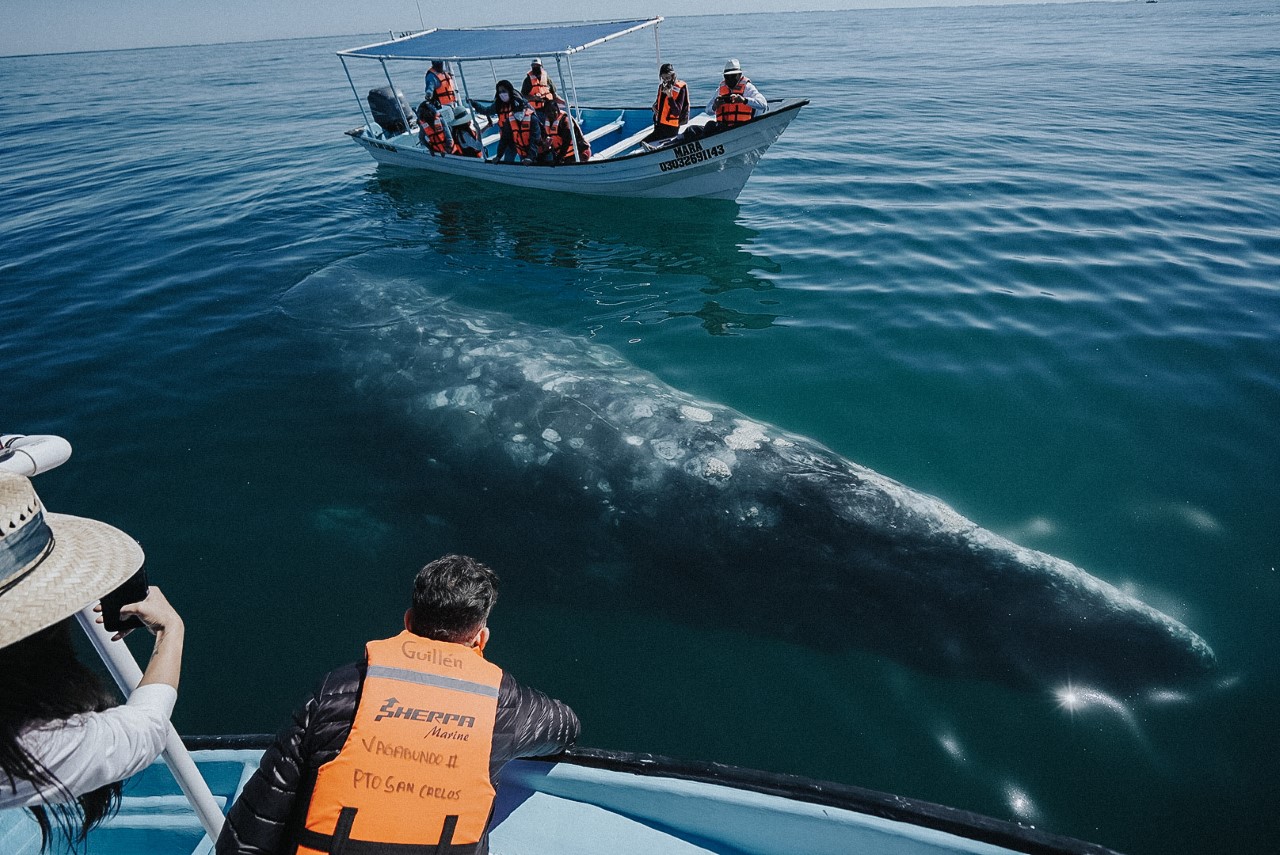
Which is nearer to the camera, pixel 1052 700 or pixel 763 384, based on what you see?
pixel 1052 700

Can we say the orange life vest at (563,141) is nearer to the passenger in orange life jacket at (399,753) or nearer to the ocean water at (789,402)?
the ocean water at (789,402)

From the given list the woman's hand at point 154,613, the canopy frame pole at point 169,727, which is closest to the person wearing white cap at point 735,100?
the woman's hand at point 154,613

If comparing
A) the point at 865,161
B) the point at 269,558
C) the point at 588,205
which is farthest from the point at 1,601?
the point at 865,161

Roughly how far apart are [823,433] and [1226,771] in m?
4.65

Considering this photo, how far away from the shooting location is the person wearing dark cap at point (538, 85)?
17.8 m

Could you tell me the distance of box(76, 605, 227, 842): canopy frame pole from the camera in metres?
2.49

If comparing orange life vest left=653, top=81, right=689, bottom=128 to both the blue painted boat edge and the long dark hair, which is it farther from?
the long dark hair

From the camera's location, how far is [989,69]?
1411 inches

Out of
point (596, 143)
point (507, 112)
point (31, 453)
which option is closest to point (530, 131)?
point (507, 112)

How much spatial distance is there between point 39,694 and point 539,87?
19.1m

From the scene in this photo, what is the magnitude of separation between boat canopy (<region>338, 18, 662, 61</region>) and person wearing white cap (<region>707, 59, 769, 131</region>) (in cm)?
286

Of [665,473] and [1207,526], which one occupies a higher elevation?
[665,473]

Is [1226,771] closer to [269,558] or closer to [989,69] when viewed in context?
[269,558]

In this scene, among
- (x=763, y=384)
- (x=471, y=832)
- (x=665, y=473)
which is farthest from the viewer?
(x=763, y=384)
